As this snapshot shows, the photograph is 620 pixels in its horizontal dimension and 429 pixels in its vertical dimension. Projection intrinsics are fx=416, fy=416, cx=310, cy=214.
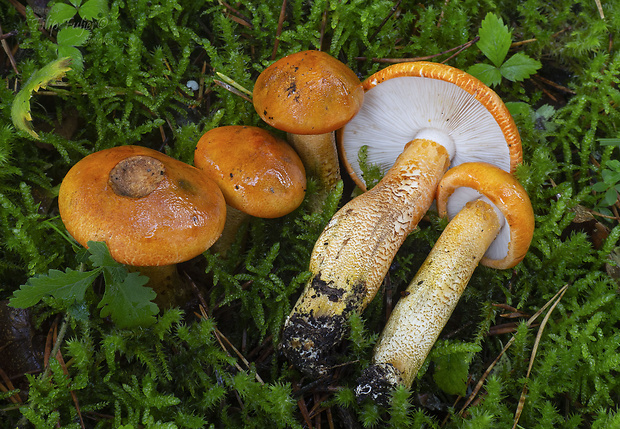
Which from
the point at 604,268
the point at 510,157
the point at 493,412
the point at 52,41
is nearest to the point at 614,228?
the point at 604,268

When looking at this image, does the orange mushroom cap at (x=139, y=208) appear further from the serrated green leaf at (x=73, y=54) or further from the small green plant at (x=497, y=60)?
the small green plant at (x=497, y=60)

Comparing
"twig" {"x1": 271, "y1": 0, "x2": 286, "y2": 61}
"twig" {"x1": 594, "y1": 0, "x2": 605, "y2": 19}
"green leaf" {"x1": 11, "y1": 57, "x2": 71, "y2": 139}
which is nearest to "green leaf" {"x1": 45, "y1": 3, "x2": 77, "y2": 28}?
"green leaf" {"x1": 11, "y1": 57, "x2": 71, "y2": 139}

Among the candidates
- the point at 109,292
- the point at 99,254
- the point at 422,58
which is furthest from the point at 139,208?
the point at 422,58

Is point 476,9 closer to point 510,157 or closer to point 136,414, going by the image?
point 510,157

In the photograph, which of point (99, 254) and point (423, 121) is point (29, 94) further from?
point (423, 121)

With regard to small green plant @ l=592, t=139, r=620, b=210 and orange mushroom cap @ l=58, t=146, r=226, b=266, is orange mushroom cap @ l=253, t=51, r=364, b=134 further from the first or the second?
small green plant @ l=592, t=139, r=620, b=210

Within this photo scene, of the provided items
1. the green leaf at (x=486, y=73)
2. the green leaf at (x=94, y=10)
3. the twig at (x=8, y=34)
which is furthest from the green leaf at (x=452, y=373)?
the twig at (x=8, y=34)
